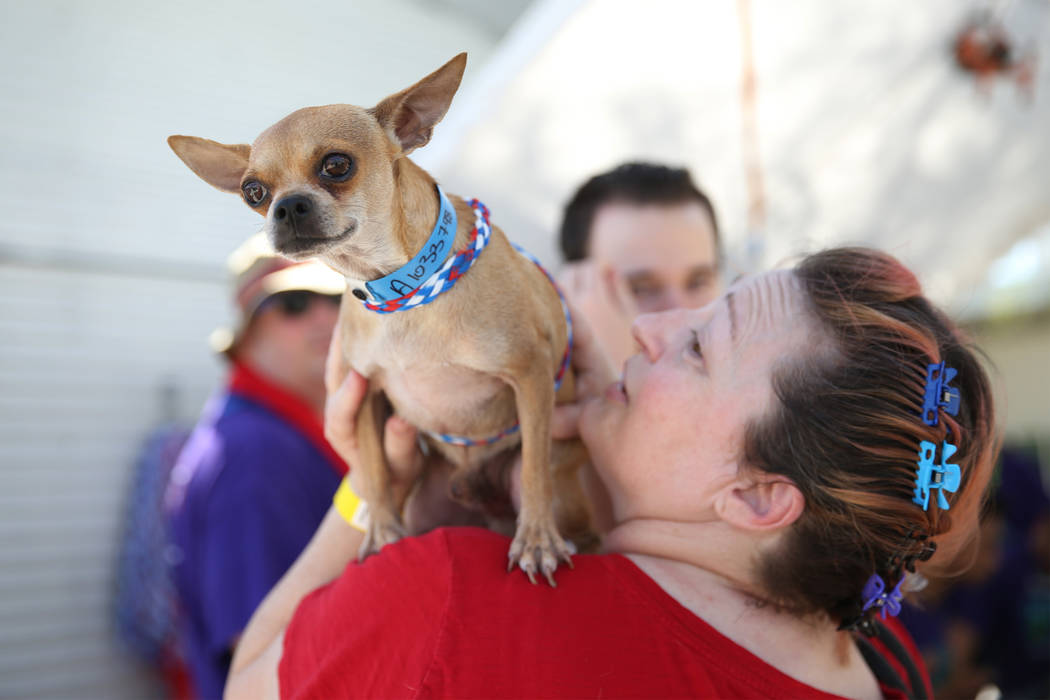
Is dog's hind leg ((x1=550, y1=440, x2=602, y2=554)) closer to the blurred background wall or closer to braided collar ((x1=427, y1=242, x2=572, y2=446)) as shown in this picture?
braided collar ((x1=427, y1=242, x2=572, y2=446))

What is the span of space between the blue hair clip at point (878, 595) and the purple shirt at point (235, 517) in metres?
1.72

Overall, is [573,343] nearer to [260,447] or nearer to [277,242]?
[277,242]

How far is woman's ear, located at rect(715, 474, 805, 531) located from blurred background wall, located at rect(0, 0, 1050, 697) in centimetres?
101

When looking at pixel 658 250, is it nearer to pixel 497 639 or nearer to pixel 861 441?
pixel 861 441

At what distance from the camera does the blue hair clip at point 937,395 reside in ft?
3.86

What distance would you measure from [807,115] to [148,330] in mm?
4004

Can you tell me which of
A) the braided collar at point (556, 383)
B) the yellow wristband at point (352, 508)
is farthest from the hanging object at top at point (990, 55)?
the yellow wristband at point (352, 508)

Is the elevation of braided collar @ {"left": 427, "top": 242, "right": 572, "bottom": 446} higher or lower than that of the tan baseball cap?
higher

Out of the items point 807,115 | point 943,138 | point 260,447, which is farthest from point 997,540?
point 260,447

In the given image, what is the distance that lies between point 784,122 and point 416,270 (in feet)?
8.24

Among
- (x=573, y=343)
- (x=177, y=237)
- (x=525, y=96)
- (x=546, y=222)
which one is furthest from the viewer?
(x=177, y=237)

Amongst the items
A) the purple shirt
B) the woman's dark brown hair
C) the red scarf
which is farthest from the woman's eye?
the red scarf

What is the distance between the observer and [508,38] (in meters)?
2.37

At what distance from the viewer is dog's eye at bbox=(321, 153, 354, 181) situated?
1.05 meters
